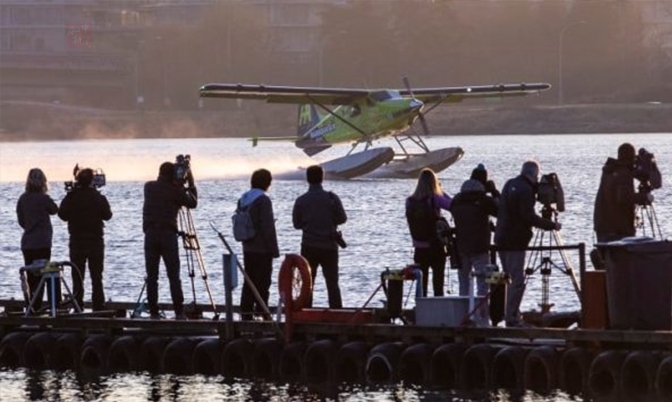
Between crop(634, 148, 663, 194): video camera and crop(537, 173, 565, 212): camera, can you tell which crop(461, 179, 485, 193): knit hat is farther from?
crop(634, 148, 663, 194): video camera

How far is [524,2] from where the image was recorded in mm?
168125

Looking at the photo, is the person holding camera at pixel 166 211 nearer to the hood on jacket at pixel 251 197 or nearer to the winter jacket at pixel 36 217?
the hood on jacket at pixel 251 197

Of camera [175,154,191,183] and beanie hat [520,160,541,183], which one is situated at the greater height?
camera [175,154,191,183]

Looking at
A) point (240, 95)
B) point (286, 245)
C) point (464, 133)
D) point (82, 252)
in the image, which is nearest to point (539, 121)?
point (464, 133)

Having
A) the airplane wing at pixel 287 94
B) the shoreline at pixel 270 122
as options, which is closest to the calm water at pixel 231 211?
the airplane wing at pixel 287 94

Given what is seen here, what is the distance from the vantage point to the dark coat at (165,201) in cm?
1958

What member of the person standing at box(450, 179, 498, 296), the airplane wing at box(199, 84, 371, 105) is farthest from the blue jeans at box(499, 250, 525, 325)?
the airplane wing at box(199, 84, 371, 105)

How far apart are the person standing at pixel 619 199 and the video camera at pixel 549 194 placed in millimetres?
617

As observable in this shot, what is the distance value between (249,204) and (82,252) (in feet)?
6.66

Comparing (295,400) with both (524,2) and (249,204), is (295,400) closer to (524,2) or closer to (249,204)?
(249,204)

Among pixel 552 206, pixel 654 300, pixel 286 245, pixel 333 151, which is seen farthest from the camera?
pixel 333 151

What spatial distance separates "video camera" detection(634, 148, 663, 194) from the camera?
746 inches

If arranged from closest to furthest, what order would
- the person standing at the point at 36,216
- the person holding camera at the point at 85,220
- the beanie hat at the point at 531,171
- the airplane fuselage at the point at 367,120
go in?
the beanie hat at the point at 531,171
the person holding camera at the point at 85,220
the person standing at the point at 36,216
the airplane fuselage at the point at 367,120

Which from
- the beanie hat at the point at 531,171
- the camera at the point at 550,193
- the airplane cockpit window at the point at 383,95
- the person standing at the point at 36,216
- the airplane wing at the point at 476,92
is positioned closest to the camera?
the camera at the point at 550,193
